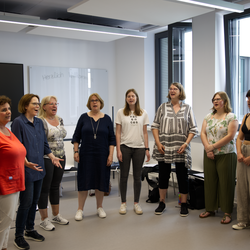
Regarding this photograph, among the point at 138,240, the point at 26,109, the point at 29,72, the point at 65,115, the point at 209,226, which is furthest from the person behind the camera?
the point at 65,115

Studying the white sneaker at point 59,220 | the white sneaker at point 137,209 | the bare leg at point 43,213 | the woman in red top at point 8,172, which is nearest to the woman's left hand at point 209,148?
the white sneaker at point 137,209

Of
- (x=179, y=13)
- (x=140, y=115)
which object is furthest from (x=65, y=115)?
(x=179, y=13)

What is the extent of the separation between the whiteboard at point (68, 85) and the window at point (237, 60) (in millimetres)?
2720

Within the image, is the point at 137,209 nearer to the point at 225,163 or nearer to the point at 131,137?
the point at 131,137

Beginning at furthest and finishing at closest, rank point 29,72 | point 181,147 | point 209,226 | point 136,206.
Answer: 1. point 29,72
2. point 136,206
3. point 181,147
4. point 209,226

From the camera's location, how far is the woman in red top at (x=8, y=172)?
2.21 m

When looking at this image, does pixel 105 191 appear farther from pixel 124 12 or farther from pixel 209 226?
pixel 124 12

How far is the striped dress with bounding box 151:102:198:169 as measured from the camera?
3.64m

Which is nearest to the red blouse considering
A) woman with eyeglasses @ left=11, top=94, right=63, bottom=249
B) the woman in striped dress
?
woman with eyeglasses @ left=11, top=94, right=63, bottom=249

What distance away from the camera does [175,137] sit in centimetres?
368

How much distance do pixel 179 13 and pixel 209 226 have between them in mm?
2682

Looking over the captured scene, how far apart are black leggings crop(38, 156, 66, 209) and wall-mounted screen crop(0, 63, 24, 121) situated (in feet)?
7.85

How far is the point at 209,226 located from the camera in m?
3.39

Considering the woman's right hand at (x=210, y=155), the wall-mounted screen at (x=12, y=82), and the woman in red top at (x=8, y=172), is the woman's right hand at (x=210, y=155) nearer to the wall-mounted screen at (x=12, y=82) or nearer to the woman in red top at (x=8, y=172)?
the woman in red top at (x=8, y=172)
